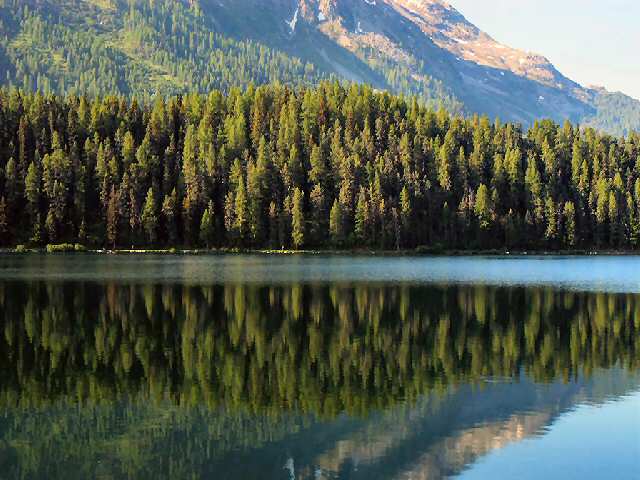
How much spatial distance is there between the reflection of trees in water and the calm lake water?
17 cm

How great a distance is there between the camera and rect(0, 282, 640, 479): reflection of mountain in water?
90.9 ft

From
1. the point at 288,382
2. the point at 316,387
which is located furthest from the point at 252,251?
the point at 316,387

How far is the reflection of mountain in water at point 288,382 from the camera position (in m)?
27.7

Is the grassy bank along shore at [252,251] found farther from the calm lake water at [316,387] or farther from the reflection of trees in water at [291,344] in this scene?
the calm lake water at [316,387]

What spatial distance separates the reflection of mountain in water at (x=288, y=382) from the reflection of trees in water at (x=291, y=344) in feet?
0.55

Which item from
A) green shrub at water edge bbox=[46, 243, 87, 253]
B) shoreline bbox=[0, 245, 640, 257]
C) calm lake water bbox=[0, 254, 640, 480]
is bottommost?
calm lake water bbox=[0, 254, 640, 480]

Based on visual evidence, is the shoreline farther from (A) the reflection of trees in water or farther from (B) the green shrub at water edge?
(A) the reflection of trees in water

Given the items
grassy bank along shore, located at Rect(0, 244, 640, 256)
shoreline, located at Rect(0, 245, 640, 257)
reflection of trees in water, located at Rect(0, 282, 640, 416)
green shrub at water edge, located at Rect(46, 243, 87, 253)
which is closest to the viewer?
reflection of trees in water, located at Rect(0, 282, 640, 416)

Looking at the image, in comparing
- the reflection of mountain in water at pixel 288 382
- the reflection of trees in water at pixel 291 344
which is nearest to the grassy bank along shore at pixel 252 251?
the reflection of trees in water at pixel 291 344

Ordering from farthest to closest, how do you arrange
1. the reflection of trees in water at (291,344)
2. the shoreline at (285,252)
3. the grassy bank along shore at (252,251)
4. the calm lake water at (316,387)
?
the grassy bank along shore at (252,251)
the shoreline at (285,252)
the reflection of trees in water at (291,344)
the calm lake water at (316,387)

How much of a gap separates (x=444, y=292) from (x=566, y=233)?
417ft

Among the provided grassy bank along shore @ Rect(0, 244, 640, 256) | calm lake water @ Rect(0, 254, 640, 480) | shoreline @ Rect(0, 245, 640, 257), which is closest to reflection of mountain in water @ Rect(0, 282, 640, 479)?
calm lake water @ Rect(0, 254, 640, 480)

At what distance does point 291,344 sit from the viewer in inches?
1921

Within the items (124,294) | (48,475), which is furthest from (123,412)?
(124,294)
